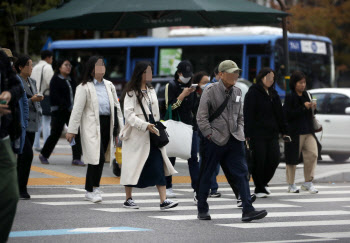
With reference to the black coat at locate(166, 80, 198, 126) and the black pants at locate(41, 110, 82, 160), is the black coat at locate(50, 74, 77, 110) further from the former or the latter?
the black coat at locate(166, 80, 198, 126)

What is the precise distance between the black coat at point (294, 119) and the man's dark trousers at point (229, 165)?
3.30m

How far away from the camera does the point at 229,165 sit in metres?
8.91

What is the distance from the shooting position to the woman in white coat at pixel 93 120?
33.8ft

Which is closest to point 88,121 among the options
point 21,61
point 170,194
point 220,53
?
point 21,61

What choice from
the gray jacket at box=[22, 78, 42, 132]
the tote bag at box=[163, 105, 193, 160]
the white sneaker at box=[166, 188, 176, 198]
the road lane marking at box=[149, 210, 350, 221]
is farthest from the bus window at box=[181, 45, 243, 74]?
the road lane marking at box=[149, 210, 350, 221]

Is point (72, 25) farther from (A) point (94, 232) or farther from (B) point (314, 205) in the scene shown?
(A) point (94, 232)

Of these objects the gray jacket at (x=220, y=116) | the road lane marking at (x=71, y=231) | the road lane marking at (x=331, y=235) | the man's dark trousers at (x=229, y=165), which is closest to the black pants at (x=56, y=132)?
the man's dark trousers at (x=229, y=165)

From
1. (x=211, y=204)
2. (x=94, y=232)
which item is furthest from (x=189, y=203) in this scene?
(x=94, y=232)

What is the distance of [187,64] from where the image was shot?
34.9 feet

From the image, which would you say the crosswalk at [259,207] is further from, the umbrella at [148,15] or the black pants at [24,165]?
the umbrella at [148,15]

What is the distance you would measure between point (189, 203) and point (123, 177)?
1167 millimetres

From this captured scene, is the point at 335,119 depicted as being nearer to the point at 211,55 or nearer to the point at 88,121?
the point at 88,121

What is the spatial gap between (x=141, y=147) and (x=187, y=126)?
1.11 m

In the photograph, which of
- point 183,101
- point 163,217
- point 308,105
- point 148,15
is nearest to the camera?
point 163,217
